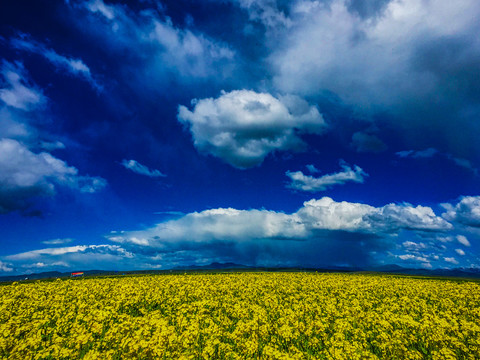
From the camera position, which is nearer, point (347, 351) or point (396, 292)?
point (347, 351)

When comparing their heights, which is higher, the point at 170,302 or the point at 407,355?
the point at 170,302

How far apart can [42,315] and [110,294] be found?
24.2ft

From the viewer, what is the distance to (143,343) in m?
8.58

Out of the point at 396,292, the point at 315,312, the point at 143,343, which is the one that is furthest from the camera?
the point at 396,292

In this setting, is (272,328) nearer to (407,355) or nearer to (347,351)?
(347,351)

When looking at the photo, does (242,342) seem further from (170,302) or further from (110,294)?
(110,294)

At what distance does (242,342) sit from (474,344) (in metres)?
10.1

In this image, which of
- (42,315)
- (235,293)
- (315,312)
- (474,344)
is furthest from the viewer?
(235,293)

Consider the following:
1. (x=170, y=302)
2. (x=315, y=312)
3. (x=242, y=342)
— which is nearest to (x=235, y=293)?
(x=170, y=302)

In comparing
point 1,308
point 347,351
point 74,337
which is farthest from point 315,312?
point 1,308

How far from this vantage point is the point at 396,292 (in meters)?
30.0

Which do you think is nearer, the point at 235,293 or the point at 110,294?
the point at 110,294

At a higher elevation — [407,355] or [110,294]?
[110,294]

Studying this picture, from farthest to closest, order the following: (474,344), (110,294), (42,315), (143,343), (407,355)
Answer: (110,294) < (42,315) < (474,344) < (407,355) < (143,343)
